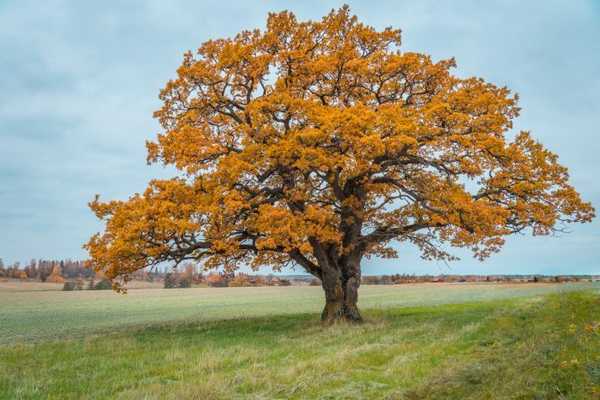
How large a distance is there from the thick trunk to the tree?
0.19ft

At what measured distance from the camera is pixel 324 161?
19.0m

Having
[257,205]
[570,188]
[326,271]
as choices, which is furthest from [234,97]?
[570,188]

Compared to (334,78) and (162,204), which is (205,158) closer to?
(162,204)

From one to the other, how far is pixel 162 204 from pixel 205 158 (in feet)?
12.6

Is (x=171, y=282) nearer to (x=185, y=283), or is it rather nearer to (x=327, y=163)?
(x=185, y=283)

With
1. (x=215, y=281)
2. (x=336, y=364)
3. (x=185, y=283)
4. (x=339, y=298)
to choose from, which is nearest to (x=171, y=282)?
(x=185, y=283)

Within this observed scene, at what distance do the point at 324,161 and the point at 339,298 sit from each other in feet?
23.1

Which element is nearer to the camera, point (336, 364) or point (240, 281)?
point (336, 364)

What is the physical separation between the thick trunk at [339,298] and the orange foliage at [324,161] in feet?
2.29

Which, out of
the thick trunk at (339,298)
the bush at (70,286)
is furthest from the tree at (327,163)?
the bush at (70,286)

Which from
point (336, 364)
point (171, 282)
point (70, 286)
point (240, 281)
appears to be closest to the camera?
point (336, 364)

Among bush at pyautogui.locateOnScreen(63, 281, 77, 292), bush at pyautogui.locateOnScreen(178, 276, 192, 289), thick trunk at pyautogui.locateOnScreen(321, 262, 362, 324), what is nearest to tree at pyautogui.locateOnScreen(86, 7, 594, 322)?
thick trunk at pyautogui.locateOnScreen(321, 262, 362, 324)

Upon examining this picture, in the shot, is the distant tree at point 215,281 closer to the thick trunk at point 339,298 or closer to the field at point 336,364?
the thick trunk at point 339,298

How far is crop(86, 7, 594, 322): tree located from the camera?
18875 mm
